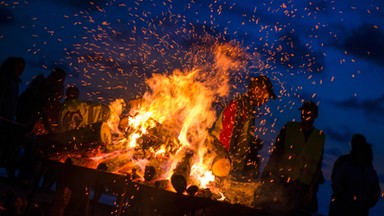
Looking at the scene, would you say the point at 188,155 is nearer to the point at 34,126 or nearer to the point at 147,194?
the point at 147,194

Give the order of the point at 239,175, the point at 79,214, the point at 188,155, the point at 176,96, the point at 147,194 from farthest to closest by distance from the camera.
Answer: the point at 176,96
the point at 239,175
the point at 188,155
the point at 79,214
the point at 147,194

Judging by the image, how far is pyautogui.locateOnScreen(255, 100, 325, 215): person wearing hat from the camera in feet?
17.5

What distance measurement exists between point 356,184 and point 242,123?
2.24 m

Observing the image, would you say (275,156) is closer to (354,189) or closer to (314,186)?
(314,186)

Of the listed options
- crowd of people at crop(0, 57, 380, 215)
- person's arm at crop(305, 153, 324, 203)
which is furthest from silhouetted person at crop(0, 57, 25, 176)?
person's arm at crop(305, 153, 324, 203)

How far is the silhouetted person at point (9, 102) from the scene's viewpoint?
6406 millimetres

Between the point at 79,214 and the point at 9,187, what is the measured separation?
1.93 meters

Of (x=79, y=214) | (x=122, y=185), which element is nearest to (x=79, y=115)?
(x=79, y=214)

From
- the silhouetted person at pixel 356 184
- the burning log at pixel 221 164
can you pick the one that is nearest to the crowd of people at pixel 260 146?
the silhouetted person at pixel 356 184

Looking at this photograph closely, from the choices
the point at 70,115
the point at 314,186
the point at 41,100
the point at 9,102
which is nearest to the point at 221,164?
the point at 314,186

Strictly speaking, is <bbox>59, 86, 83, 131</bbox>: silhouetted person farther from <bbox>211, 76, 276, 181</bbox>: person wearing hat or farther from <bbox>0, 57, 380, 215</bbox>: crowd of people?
<bbox>211, 76, 276, 181</bbox>: person wearing hat

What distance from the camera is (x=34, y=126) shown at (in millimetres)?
7340

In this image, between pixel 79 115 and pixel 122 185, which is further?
pixel 79 115

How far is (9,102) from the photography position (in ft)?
22.4
